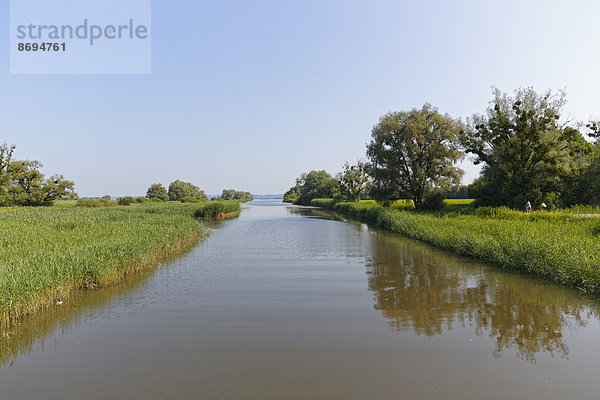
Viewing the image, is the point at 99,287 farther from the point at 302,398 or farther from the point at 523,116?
the point at 523,116

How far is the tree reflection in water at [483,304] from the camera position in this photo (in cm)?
717

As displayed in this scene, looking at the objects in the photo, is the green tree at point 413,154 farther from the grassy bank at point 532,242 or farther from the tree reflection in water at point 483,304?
the tree reflection in water at point 483,304

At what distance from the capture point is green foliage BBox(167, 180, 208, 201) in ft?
376

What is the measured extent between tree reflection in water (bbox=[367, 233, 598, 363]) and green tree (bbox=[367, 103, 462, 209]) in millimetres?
20874

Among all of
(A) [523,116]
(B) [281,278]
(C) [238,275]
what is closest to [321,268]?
(B) [281,278]

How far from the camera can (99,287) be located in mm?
10984

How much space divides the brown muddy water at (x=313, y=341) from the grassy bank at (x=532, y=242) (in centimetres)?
76

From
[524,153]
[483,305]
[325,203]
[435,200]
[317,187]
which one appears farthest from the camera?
[317,187]

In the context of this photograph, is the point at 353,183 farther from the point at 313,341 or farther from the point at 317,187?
the point at 313,341

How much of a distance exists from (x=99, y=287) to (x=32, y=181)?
2685 inches

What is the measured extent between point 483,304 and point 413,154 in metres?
27.0

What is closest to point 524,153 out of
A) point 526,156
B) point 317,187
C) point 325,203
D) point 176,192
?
point 526,156

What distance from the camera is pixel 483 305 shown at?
360 inches

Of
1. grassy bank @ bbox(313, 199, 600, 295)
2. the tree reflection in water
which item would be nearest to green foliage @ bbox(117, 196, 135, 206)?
grassy bank @ bbox(313, 199, 600, 295)
